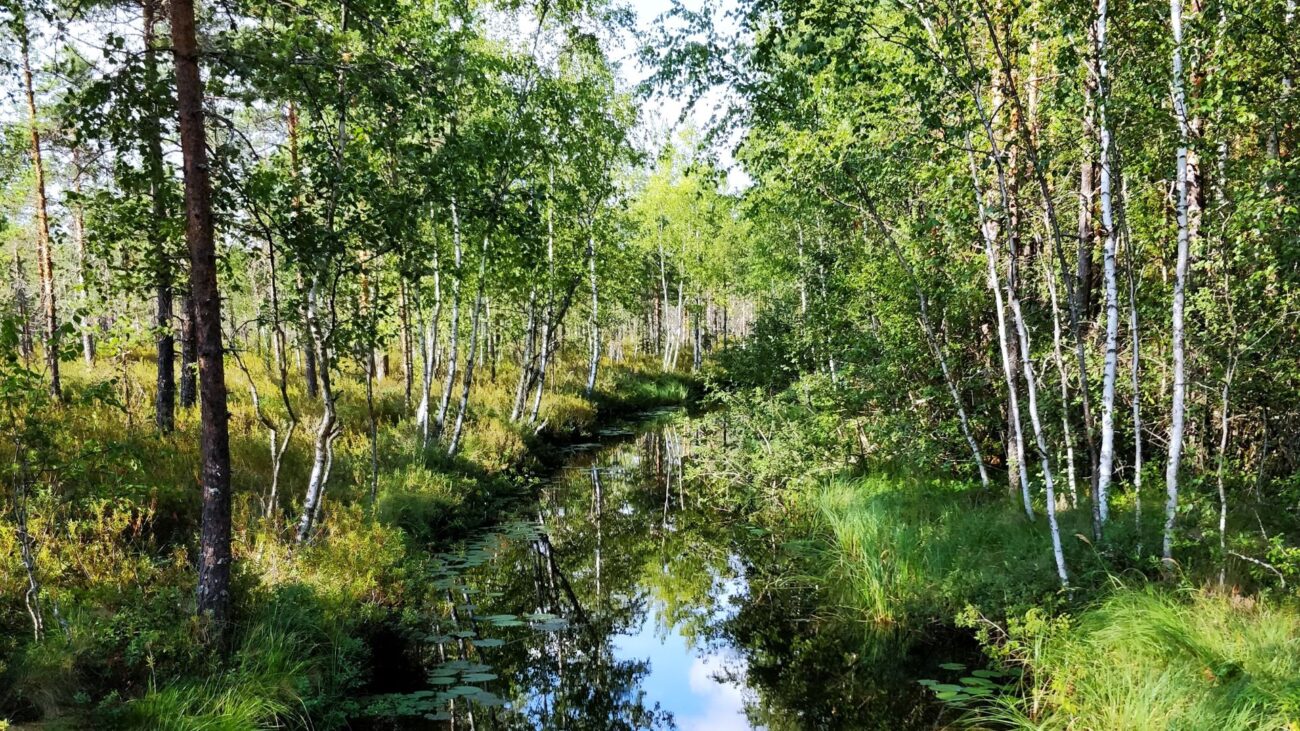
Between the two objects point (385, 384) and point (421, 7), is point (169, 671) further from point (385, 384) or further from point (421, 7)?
point (385, 384)

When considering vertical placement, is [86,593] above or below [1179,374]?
below

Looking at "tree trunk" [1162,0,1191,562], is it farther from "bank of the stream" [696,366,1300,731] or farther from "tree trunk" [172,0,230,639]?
"tree trunk" [172,0,230,639]

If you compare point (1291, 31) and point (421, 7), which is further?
point (421, 7)

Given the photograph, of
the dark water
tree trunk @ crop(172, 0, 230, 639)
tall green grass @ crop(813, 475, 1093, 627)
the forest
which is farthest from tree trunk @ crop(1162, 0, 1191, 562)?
tree trunk @ crop(172, 0, 230, 639)

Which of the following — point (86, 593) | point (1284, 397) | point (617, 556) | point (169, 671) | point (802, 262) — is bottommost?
point (617, 556)

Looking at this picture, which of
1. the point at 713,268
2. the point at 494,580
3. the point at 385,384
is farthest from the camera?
the point at 713,268

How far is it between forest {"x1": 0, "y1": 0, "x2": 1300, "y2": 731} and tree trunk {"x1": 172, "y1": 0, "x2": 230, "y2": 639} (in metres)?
0.03

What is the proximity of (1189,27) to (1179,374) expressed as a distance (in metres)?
2.78

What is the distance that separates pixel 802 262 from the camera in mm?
18781

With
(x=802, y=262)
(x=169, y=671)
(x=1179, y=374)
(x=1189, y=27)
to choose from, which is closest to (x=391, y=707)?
(x=169, y=671)

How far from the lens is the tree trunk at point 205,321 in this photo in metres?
4.74

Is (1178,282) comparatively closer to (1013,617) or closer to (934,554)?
(1013,617)

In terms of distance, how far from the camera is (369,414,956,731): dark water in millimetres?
5941

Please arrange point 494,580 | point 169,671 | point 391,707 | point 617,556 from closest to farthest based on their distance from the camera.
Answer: point 169,671, point 391,707, point 494,580, point 617,556
